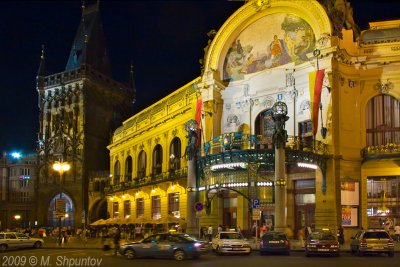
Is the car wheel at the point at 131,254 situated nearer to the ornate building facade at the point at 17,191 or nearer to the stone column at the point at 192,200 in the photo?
the stone column at the point at 192,200

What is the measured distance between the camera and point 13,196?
328 feet

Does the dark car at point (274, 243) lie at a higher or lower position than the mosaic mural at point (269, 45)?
lower

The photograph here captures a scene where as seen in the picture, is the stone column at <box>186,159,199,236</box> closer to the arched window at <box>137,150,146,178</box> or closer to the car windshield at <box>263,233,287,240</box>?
the car windshield at <box>263,233,287,240</box>

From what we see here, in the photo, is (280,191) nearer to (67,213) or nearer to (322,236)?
(322,236)

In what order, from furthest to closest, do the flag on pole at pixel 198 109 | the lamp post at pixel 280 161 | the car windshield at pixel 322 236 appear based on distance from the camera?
the flag on pole at pixel 198 109 → the lamp post at pixel 280 161 → the car windshield at pixel 322 236

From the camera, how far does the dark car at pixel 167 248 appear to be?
2672 cm

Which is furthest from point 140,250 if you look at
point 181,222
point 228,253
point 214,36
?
point 214,36

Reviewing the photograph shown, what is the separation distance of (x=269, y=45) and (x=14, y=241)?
24.2m

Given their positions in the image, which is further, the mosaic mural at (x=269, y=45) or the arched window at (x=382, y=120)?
the mosaic mural at (x=269, y=45)

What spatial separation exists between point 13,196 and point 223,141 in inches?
2780

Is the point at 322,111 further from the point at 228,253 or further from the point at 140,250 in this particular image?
the point at 140,250

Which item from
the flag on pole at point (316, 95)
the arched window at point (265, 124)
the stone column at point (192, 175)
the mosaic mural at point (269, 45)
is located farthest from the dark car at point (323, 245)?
the mosaic mural at point (269, 45)

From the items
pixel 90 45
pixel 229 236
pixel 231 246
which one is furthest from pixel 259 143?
pixel 90 45

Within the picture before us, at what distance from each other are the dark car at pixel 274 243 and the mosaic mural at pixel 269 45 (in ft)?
53.8
